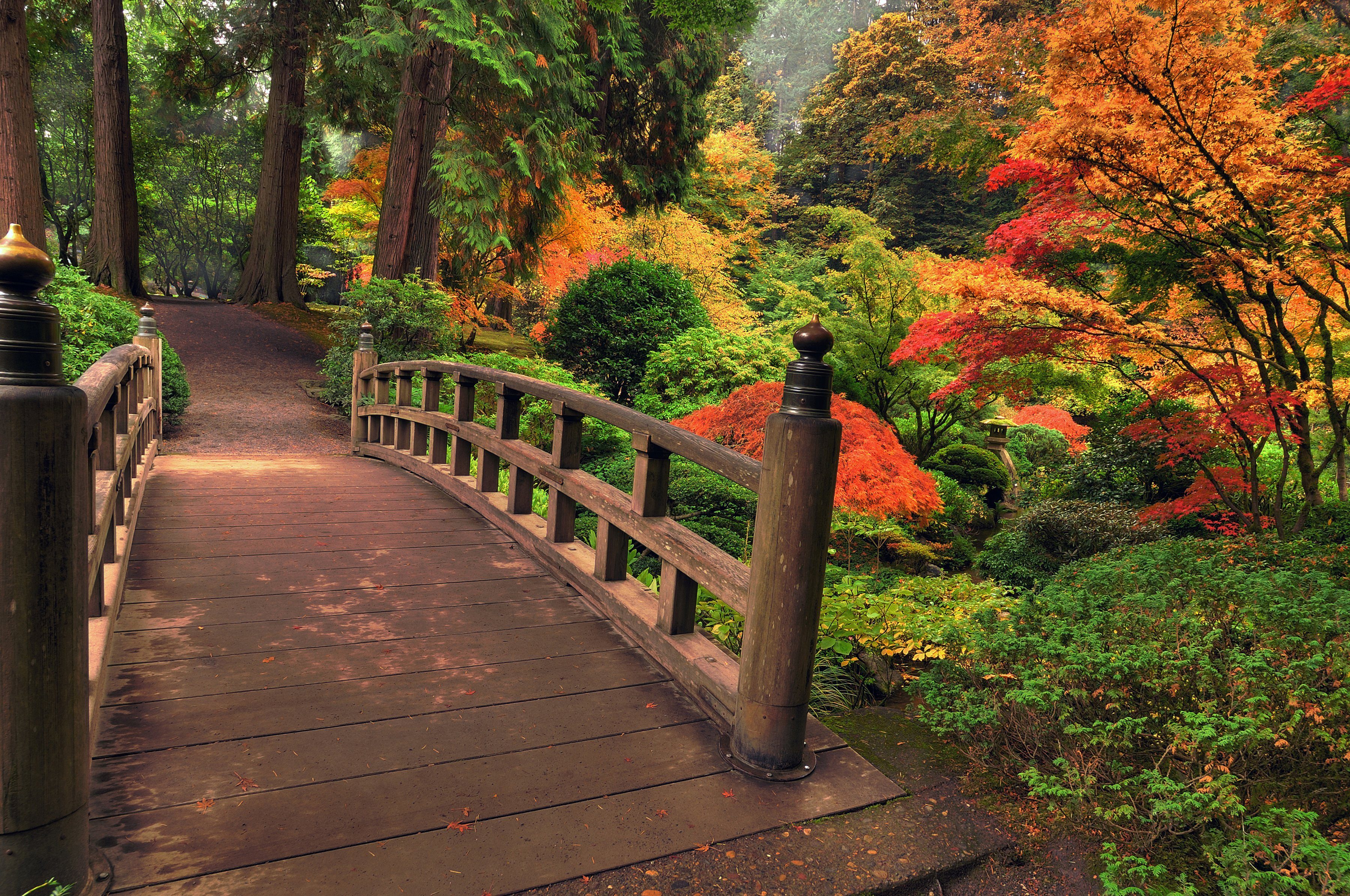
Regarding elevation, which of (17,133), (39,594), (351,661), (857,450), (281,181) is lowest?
(351,661)

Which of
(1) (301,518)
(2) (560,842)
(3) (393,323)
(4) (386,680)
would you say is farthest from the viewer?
(3) (393,323)

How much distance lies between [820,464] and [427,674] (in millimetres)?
1585

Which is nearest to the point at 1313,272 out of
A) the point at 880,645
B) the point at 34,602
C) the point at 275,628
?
the point at 880,645

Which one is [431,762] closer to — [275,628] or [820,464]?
[275,628]

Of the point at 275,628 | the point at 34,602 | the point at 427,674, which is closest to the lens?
the point at 34,602

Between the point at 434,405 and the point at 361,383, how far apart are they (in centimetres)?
247

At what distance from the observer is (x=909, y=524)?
8000mm

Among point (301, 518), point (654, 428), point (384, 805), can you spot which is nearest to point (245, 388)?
point (301, 518)

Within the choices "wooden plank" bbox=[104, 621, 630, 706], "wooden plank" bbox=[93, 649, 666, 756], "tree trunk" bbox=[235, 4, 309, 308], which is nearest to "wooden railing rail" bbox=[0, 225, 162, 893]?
"wooden plank" bbox=[93, 649, 666, 756]

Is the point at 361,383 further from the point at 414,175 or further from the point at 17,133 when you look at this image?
the point at 17,133

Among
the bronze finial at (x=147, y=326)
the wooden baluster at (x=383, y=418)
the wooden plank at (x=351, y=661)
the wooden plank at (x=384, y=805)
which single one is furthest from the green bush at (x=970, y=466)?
the wooden plank at (x=384, y=805)

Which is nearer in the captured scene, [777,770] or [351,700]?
[777,770]

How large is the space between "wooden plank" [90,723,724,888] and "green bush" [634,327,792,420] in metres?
7.79

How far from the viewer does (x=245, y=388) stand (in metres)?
12.3
